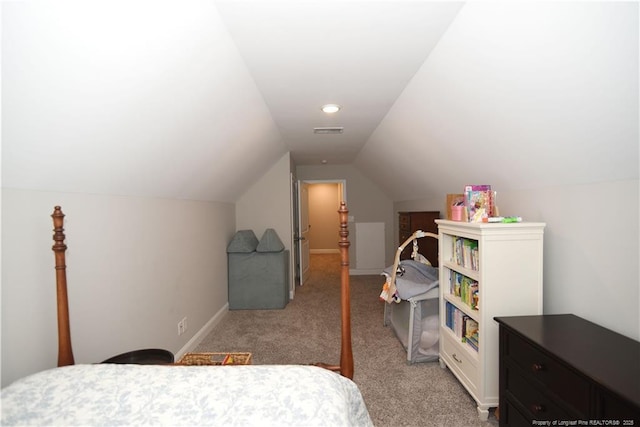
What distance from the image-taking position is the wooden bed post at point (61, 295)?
59.0 inches

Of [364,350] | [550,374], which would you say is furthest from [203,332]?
[550,374]

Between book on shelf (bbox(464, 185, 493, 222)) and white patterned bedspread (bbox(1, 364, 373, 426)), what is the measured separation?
1484mm

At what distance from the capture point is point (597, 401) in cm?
121

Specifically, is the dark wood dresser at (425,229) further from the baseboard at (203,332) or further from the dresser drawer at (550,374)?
the baseboard at (203,332)

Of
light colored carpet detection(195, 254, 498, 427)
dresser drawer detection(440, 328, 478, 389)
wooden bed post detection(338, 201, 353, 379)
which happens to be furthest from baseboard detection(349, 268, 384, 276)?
wooden bed post detection(338, 201, 353, 379)

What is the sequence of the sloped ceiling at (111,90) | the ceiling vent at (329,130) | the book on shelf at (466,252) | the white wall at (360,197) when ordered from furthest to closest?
the white wall at (360,197) < the ceiling vent at (329,130) < the book on shelf at (466,252) < the sloped ceiling at (111,90)

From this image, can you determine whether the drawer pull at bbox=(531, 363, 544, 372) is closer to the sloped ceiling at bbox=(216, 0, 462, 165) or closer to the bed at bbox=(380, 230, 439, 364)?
the bed at bbox=(380, 230, 439, 364)

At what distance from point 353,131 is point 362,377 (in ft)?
8.51

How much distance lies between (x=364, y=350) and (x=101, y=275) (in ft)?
7.52

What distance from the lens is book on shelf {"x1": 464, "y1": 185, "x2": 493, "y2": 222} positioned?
2188mm

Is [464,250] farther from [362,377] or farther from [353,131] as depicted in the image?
[353,131]

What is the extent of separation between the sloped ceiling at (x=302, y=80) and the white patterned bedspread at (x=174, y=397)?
896 millimetres

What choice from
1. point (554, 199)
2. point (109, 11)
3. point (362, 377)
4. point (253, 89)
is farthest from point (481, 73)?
point (362, 377)

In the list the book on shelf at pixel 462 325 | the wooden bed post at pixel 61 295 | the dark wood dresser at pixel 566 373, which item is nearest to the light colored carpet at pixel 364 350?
the book on shelf at pixel 462 325
